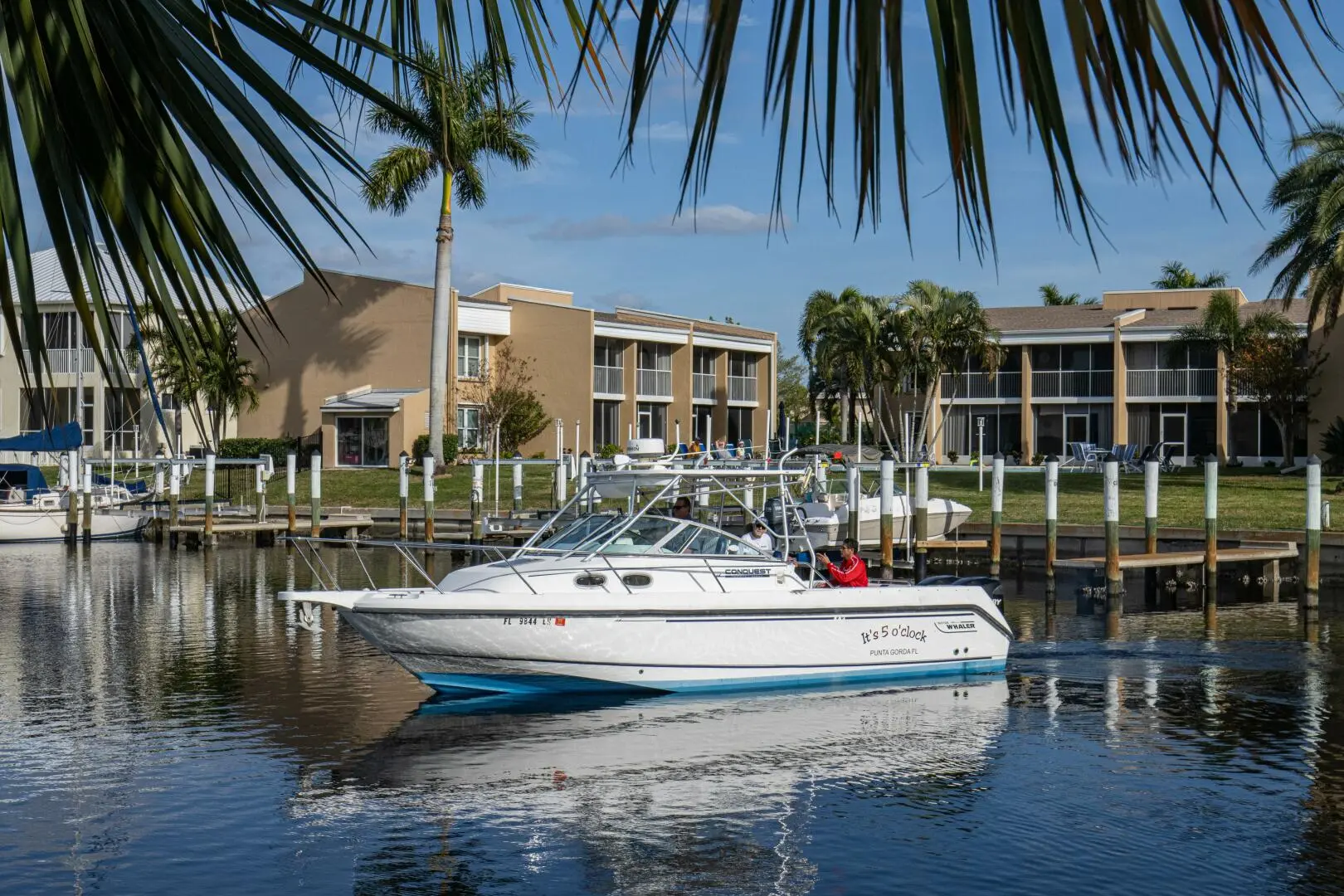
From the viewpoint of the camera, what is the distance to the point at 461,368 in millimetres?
61406

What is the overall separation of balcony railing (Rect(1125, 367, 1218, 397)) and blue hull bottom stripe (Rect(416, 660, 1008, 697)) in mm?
46213

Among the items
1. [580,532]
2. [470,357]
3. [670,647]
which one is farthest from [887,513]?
[470,357]

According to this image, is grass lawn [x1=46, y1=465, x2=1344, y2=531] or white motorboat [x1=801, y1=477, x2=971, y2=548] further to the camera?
grass lawn [x1=46, y1=465, x2=1344, y2=531]

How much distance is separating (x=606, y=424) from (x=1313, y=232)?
33.9m

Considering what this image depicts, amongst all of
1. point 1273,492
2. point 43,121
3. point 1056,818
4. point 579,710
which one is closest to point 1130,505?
point 1273,492

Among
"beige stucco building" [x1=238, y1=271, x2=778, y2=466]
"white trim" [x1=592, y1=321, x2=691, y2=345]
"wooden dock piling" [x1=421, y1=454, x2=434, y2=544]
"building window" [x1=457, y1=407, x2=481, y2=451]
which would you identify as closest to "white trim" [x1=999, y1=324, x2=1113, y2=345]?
"beige stucco building" [x1=238, y1=271, x2=778, y2=466]

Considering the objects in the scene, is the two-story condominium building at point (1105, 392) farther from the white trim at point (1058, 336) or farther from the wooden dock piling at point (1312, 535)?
the wooden dock piling at point (1312, 535)

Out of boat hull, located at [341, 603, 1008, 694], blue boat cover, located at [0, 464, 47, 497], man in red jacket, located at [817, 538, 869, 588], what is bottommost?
boat hull, located at [341, 603, 1008, 694]

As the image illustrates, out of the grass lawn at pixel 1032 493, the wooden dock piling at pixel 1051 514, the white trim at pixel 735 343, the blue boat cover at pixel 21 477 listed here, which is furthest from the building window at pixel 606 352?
the wooden dock piling at pixel 1051 514

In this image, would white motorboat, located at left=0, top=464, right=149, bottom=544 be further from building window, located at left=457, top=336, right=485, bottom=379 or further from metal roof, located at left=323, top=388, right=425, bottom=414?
building window, located at left=457, top=336, right=485, bottom=379

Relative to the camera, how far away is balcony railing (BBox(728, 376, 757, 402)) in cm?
7125

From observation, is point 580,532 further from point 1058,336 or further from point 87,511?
point 1058,336

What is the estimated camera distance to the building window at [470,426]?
A: 199 ft

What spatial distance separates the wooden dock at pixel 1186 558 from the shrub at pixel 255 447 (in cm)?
4044
